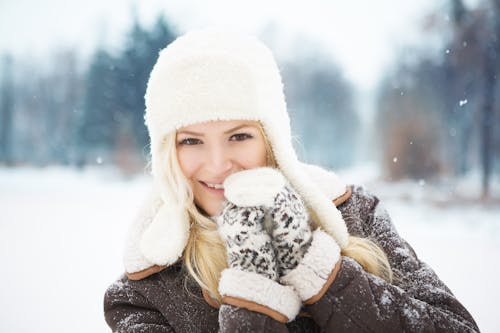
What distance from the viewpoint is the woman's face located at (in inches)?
52.7

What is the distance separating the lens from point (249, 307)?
1.05 metres

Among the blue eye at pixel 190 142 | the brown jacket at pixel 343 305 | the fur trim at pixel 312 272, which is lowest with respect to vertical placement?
the brown jacket at pixel 343 305

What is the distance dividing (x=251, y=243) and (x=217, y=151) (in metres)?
0.38

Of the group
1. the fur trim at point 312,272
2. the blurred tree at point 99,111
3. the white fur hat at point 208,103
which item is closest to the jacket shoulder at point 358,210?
the white fur hat at point 208,103

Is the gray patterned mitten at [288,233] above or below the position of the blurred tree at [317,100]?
below

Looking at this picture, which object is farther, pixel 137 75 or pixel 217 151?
pixel 137 75

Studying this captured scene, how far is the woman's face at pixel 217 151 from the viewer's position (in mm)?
1339

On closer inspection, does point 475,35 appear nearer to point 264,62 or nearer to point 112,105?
point 264,62

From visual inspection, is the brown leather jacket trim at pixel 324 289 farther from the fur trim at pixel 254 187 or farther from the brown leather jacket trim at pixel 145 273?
the brown leather jacket trim at pixel 145 273

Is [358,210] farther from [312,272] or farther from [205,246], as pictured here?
[205,246]

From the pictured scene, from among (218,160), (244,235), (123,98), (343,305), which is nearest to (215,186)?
(218,160)

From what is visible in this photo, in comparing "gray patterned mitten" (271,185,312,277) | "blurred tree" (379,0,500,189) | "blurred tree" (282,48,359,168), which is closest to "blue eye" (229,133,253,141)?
"gray patterned mitten" (271,185,312,277)

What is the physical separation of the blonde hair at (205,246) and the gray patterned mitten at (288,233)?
275mm

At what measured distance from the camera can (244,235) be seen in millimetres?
1116
